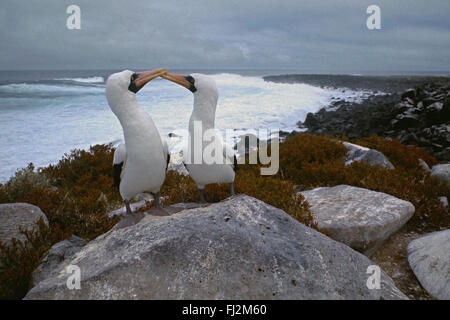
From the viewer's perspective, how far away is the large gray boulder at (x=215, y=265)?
96.8 inches

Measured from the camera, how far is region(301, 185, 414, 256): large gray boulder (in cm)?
420

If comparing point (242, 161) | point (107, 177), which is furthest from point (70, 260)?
point (242, 161)

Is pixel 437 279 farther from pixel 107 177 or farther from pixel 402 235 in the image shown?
pixel 107 177

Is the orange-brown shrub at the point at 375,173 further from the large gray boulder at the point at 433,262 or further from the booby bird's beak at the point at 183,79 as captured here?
the booby bird's beak at the point at 183,79

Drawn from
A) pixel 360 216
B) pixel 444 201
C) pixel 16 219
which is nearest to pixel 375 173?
pixel 444 201

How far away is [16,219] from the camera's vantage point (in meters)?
3.88

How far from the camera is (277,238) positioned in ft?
9.80

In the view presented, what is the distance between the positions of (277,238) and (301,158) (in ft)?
15.0

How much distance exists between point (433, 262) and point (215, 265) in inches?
115

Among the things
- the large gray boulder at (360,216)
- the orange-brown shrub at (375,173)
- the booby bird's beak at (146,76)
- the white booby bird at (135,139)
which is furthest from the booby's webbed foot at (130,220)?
the orange-brown shrub at (375,173)

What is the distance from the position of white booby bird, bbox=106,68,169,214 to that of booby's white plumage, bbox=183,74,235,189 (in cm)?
39

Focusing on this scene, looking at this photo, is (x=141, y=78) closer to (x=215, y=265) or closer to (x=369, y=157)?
(x=215, y=265)

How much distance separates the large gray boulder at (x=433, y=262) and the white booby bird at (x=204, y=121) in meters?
2.69
